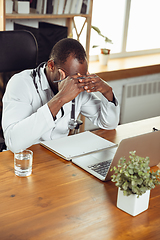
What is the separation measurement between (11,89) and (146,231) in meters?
0.95

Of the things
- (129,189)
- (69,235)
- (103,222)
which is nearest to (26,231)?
(69,235)

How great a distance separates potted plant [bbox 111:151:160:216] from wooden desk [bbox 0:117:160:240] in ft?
0.14

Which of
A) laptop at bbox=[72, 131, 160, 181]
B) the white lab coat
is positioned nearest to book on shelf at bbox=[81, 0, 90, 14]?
the white lab coat

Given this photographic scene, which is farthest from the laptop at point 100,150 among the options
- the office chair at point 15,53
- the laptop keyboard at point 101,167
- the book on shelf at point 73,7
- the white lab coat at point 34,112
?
the book on shelf at point 73,7

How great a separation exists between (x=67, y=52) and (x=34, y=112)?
348 mm

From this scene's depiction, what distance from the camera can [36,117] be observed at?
4.95ft

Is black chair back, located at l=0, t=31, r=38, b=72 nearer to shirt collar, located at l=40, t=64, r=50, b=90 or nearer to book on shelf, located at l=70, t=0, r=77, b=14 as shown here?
shirt collar, located at l=40, t=64, r=50, b=90

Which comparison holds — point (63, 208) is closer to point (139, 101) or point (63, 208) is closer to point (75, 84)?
point (75, 84)

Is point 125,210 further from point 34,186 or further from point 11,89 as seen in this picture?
point 11,89

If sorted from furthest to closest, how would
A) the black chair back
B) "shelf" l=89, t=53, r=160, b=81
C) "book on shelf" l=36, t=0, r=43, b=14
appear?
"shelf" l=89, t=53, r=160, b=81
"book on shelf" l=36, t=0, r=43, b=14
the black chair back

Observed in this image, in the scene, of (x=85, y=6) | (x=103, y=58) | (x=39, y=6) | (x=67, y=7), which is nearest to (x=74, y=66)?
(x=39, y=6)

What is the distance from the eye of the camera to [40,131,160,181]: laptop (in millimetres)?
1253

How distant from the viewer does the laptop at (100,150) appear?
125cm

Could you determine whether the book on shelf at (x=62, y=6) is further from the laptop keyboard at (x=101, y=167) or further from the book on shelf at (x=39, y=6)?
the laptop keyboard at (x=101, y=167)
